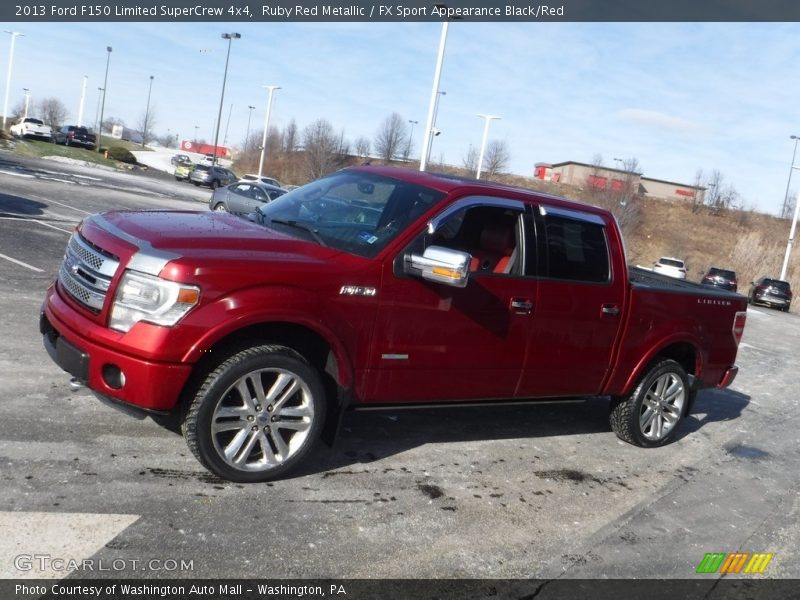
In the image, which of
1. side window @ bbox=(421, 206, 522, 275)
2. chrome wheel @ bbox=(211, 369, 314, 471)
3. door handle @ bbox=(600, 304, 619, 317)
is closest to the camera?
chrome wheel @ bbox=(211, 369, 314, 471)

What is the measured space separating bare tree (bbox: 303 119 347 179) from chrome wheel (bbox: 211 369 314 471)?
158ft

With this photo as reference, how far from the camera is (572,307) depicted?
5523 millimetres

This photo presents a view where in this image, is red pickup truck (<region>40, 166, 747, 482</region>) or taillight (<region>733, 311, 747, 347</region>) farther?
taillight (<region>733, 311, 747, 347</region>)

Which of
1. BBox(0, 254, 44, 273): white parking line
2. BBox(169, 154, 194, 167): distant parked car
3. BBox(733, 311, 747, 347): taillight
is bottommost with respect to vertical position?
BBox(0, 254, 44, 273): white parking line

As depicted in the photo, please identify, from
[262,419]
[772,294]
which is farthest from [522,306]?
[772,294]

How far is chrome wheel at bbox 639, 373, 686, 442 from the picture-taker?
6.43 m

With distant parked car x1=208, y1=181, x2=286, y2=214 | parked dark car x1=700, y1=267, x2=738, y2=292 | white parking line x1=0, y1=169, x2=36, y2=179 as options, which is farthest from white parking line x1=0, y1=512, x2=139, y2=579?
parked dark car x1=700, y1=267, x2=738, y2=292

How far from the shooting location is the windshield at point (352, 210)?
189 inches

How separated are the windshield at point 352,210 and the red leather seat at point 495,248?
20.3 inches

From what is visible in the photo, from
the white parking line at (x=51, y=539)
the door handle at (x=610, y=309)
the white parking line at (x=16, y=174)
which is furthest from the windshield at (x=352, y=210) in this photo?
the white parking line at (x=16, y=174)

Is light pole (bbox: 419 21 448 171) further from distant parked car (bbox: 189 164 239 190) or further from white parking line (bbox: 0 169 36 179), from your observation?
distant parked car (bbox: 189 164 239 190)

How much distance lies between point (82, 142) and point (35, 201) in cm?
4530

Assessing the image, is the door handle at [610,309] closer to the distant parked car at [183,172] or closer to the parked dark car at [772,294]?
the parked dark car at [772,294]

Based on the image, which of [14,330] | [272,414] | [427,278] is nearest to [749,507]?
[427,278]
